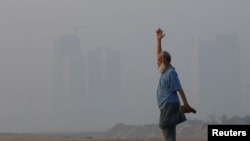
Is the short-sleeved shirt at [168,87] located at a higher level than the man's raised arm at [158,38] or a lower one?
lower

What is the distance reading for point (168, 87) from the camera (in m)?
11.3

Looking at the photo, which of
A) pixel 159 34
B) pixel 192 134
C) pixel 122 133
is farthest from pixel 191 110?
pixel 122 133

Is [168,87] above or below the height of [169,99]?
above

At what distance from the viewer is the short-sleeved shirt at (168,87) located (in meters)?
11.2

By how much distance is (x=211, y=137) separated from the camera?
34.9ft

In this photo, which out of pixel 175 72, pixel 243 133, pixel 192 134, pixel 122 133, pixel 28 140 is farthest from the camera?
pixel 122 133

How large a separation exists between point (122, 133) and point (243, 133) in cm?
3459

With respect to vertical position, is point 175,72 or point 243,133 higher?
point 175,72

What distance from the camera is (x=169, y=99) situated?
37.1 feet

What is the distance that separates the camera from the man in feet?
36.8

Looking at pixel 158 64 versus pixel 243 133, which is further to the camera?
pixel 158 64

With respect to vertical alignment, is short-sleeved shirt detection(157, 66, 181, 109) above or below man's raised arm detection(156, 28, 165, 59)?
below

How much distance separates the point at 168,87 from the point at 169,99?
0.56 feet

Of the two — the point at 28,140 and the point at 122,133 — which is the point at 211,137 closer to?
the point at 28,140
